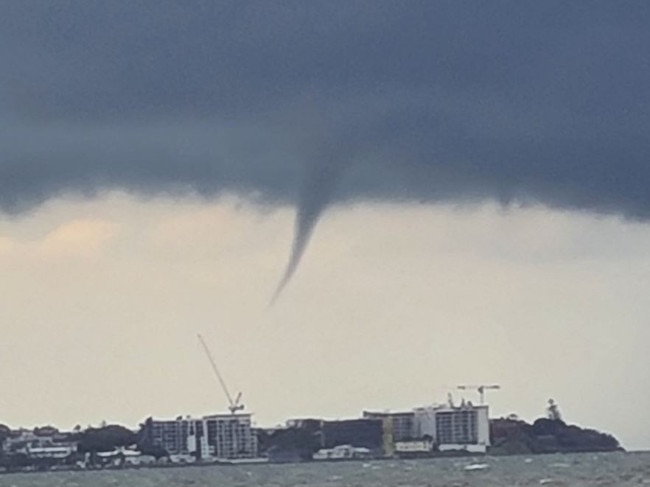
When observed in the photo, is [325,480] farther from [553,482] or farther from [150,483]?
[553,482]

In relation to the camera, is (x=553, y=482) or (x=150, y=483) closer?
(x=553, y=482)

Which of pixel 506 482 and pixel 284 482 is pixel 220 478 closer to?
pixel 284 482

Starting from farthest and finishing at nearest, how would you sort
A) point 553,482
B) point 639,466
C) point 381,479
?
1. point 639,466
2. point 381,479
3. point 553,482

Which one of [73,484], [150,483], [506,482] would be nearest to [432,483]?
[506,482]

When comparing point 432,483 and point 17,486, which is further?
point 17,486

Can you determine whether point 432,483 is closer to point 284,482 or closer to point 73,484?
point 284,482

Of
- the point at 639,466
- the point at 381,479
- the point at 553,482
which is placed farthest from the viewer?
the point at 639,466

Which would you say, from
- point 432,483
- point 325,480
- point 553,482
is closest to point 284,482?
point 325,480

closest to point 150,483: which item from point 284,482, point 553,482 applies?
point 284,482
